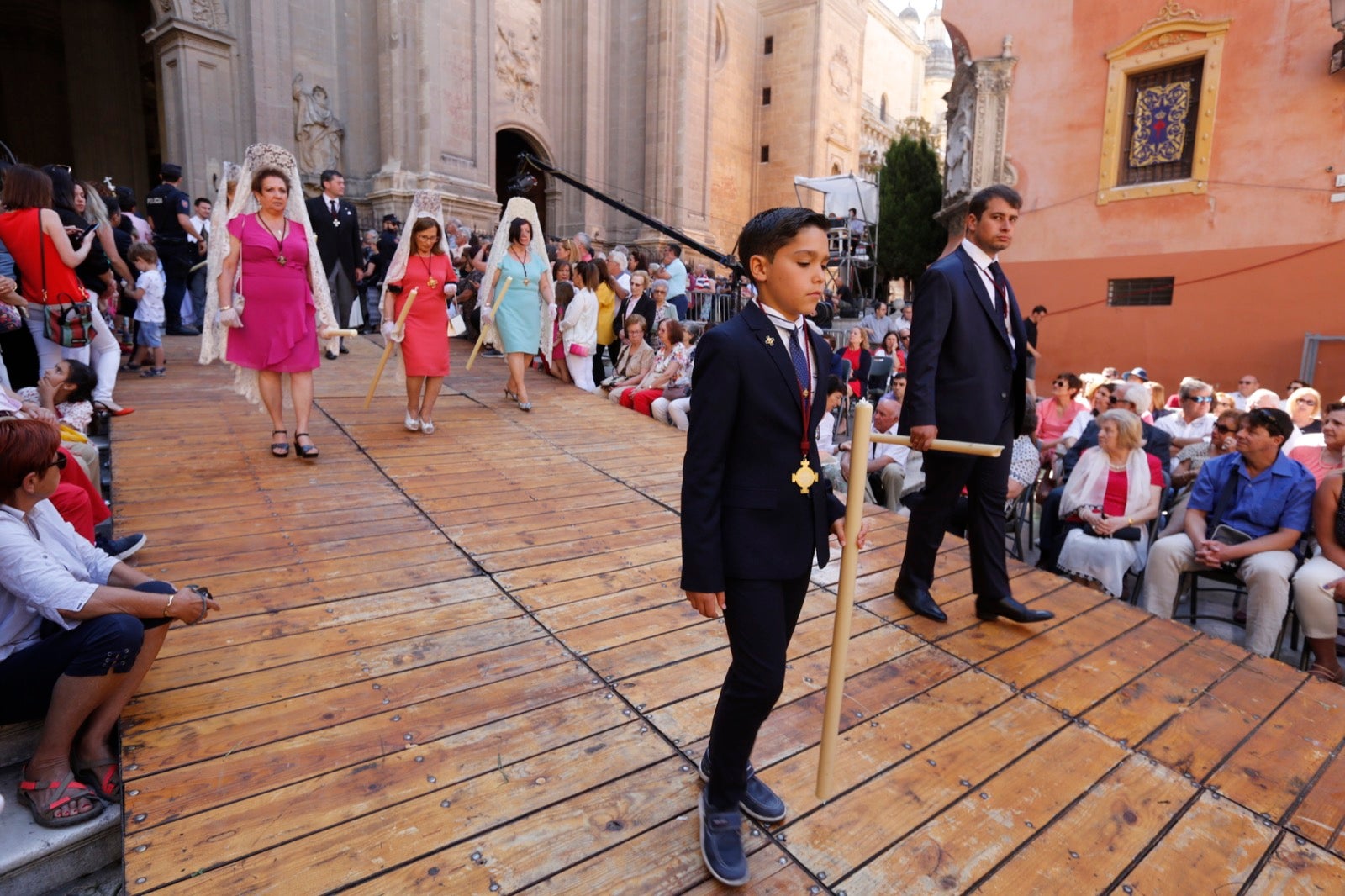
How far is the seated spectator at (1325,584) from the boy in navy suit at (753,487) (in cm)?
336

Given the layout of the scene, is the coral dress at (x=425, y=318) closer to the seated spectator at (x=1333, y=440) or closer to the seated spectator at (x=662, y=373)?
the seated spectator at (x=662, y=373)

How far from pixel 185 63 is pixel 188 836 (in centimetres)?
1560

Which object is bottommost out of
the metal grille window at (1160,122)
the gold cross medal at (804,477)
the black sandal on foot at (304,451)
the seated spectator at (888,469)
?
the seated spectator at (888,469)

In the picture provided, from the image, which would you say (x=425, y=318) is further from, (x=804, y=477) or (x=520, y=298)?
(x=804, y=477)

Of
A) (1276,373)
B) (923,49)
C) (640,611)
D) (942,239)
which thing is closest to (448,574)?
(640,611)

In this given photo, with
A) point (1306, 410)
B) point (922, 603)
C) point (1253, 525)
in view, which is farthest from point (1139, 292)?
point (922, 603)

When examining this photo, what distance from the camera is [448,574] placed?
12.3ft

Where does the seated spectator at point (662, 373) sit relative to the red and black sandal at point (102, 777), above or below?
above

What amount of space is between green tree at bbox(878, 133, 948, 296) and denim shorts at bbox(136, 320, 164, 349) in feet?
72.2

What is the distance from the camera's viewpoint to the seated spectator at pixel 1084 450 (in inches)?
203

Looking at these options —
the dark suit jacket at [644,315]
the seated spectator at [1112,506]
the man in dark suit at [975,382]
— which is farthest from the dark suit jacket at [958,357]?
the dark suit jacket at [644,315]

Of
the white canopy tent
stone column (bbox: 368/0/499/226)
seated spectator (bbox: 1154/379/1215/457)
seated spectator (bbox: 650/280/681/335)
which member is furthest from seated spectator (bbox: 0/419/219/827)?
the white canopy tent

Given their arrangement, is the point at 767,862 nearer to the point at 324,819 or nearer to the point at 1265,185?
the point at 324,819

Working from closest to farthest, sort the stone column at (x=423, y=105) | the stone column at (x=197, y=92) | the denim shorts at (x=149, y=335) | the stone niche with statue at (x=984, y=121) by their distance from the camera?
the denim shorts at (x=149, y=335) < the stone niche with statue at (x=984, y=121) < the stone column at (x=197, y=92) < the stone column at (x=423, y=105)
